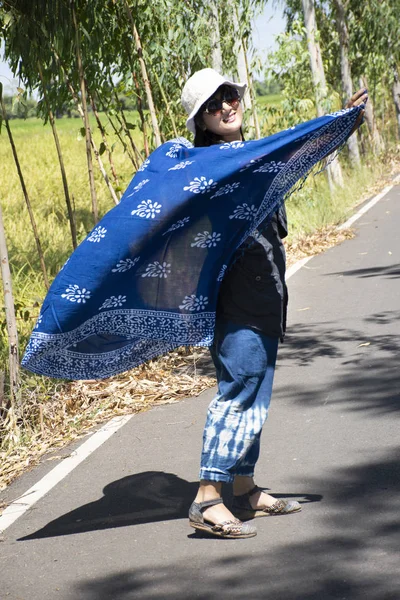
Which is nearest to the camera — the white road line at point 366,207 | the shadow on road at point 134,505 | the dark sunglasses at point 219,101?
the dark sunglasses at point 219,101

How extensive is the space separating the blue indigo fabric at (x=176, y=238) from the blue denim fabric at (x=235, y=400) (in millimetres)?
128

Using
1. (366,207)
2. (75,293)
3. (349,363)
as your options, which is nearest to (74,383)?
(349,363)

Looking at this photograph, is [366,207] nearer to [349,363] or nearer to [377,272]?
[377,272]

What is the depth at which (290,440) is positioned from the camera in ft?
19.8

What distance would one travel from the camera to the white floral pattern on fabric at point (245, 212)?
4.59m

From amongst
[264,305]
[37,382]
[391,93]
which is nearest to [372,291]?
[37,382]

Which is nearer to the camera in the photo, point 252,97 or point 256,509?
point 256,509

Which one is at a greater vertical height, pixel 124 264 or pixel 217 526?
pixel 124 264

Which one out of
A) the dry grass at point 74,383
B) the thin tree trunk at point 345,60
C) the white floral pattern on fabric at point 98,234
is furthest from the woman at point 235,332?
the thin tree trunk at point 345,60

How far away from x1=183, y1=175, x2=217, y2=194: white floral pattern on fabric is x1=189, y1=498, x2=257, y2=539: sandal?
1.45 meters

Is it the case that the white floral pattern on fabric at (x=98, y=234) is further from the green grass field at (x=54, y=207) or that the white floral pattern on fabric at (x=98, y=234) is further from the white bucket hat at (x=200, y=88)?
the green grass field at (x=54, y=207)

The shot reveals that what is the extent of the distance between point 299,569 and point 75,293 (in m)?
1.59

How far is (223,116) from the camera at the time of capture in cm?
462

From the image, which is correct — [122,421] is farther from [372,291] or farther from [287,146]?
[372,291]
